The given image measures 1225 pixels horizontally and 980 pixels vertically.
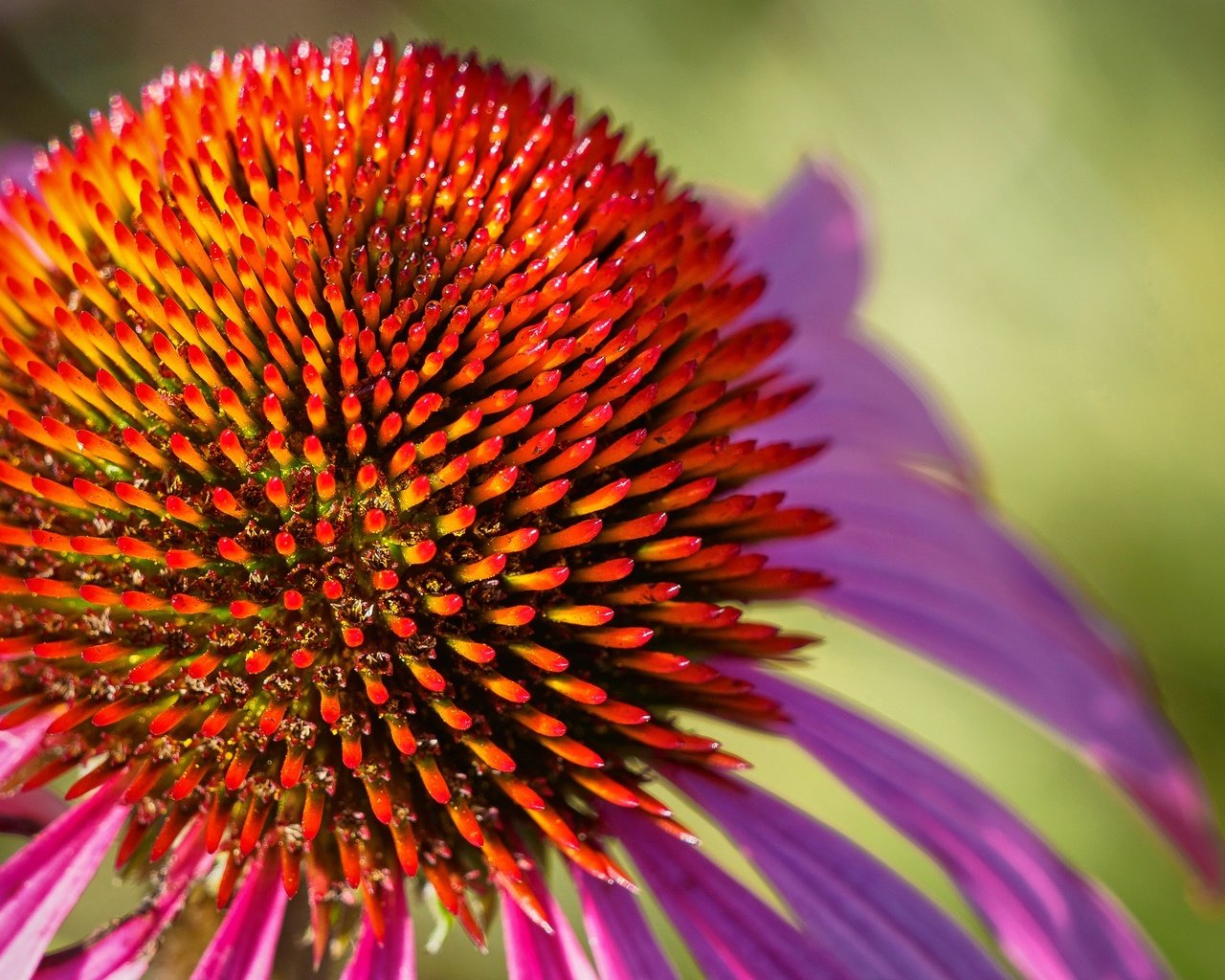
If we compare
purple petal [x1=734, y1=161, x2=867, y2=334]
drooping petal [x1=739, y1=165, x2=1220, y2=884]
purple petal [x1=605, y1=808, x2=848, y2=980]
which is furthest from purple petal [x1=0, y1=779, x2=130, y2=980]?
purple petal [x1=734, y1=161, x2=867, y2=334]

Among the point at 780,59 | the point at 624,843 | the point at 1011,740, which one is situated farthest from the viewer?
the point at 780,59

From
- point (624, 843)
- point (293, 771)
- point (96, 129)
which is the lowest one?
point (624, 843)

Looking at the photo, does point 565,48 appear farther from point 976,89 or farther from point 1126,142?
point 1126,142

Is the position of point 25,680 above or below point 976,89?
below

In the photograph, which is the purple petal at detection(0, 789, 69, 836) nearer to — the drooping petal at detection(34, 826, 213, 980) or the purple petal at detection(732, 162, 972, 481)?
the drooping petal at detection(34, 826, 213, 980)

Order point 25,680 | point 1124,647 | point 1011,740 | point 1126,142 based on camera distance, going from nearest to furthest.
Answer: point 25,680
point 1124,647
point 1011,740
point 1126,142

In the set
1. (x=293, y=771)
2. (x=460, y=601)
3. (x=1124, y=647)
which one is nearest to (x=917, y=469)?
(x=1124, y=647)

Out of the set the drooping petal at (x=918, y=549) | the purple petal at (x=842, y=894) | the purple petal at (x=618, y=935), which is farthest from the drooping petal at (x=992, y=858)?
the purple petal at (x=618, y=935)
